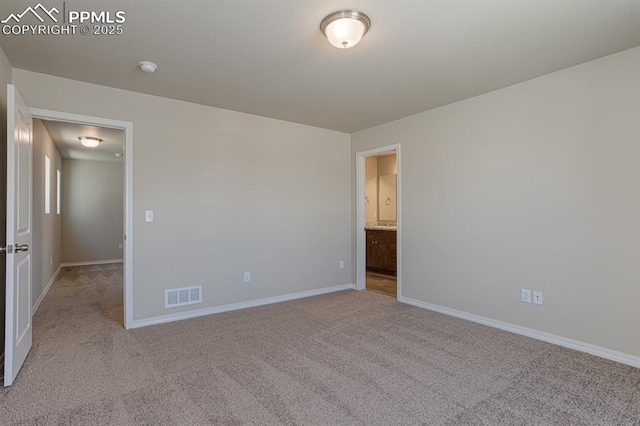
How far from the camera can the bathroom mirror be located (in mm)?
7039

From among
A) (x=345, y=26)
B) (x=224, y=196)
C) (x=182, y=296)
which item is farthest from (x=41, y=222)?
(x=345, y=26)

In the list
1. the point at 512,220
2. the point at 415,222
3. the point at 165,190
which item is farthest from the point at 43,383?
the point at 512,220

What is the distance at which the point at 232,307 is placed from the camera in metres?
3.97

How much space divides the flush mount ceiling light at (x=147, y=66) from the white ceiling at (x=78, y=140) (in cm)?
162

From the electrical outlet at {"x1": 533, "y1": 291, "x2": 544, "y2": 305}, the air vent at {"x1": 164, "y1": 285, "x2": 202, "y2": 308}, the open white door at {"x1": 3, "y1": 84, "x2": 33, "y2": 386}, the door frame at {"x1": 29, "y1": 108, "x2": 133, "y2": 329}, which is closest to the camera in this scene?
the open white door at {"x1": 3, "y1": 84, "x2": 33, "y2": 386}

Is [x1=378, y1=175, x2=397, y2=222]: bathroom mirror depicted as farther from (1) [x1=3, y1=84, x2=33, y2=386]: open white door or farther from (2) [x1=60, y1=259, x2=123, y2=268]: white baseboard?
(2) [x1=60, y1=259, x2=123, y2=268]: white baseboard

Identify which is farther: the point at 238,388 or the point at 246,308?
the point at 246,308

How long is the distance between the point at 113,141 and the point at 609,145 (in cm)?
672

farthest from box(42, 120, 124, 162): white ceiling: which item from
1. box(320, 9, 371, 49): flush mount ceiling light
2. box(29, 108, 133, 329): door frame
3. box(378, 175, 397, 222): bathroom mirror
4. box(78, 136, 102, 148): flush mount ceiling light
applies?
box(378, 175, 397, 222): bathroom mirror

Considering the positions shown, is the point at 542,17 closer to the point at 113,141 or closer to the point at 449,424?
the point at 449,424

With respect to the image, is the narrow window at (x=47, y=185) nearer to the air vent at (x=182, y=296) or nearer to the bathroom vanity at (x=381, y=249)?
the air vent at (x=182, y=296)

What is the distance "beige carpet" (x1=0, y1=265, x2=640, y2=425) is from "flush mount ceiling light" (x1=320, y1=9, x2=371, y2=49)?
228 cm

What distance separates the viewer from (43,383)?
2238 millimetres

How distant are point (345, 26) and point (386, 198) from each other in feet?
17.2
